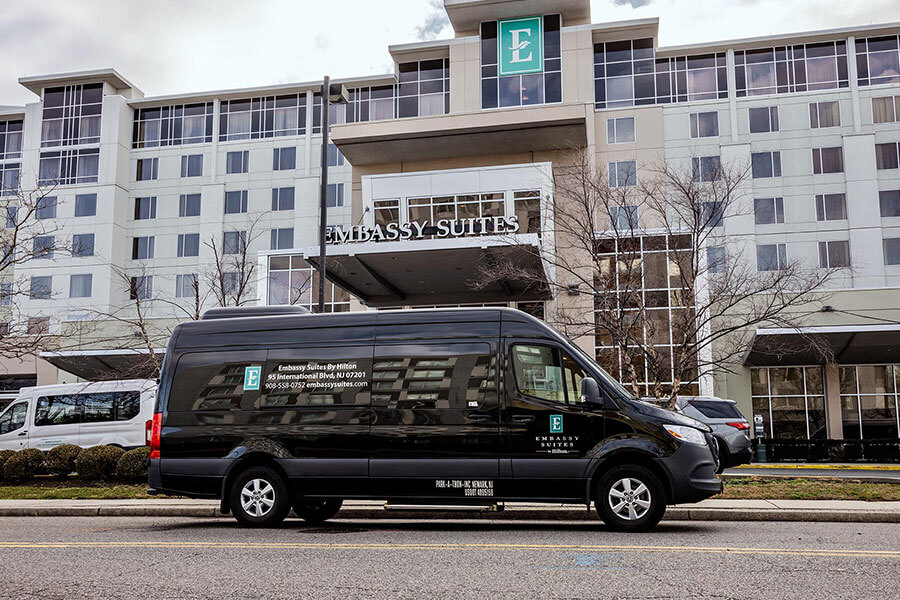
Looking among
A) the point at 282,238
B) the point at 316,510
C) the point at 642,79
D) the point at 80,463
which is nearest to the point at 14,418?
the point at 80,463

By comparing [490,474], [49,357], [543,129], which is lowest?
[490,474]

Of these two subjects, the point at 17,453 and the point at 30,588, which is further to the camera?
the point at 17,453

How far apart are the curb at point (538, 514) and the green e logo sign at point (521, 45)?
1542 inches

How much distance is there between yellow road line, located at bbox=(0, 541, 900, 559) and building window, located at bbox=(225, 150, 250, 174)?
185 ft

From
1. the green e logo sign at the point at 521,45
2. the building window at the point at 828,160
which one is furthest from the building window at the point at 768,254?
the green e logo sign at the point at 521,45

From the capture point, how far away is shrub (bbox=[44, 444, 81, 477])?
18.6 meters

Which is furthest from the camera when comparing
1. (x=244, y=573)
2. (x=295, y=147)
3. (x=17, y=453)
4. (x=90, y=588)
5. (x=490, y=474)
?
(x=295, y=147)

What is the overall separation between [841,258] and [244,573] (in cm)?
5113

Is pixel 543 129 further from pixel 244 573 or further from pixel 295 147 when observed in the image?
pixel 244 573

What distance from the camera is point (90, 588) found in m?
6.65

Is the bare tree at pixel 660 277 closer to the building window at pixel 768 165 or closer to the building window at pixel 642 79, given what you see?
the building window at pixel 642 79

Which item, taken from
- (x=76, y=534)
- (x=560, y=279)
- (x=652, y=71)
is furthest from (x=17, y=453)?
(x=652, y=71)

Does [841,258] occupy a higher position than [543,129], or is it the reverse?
[543,129]

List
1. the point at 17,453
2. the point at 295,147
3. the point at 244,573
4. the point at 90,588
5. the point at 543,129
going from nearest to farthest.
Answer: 1. the point at 90,588
2. the point at 244,573
3. the point at 17,453
4. the point at 543,129
5. the point at 295,147
